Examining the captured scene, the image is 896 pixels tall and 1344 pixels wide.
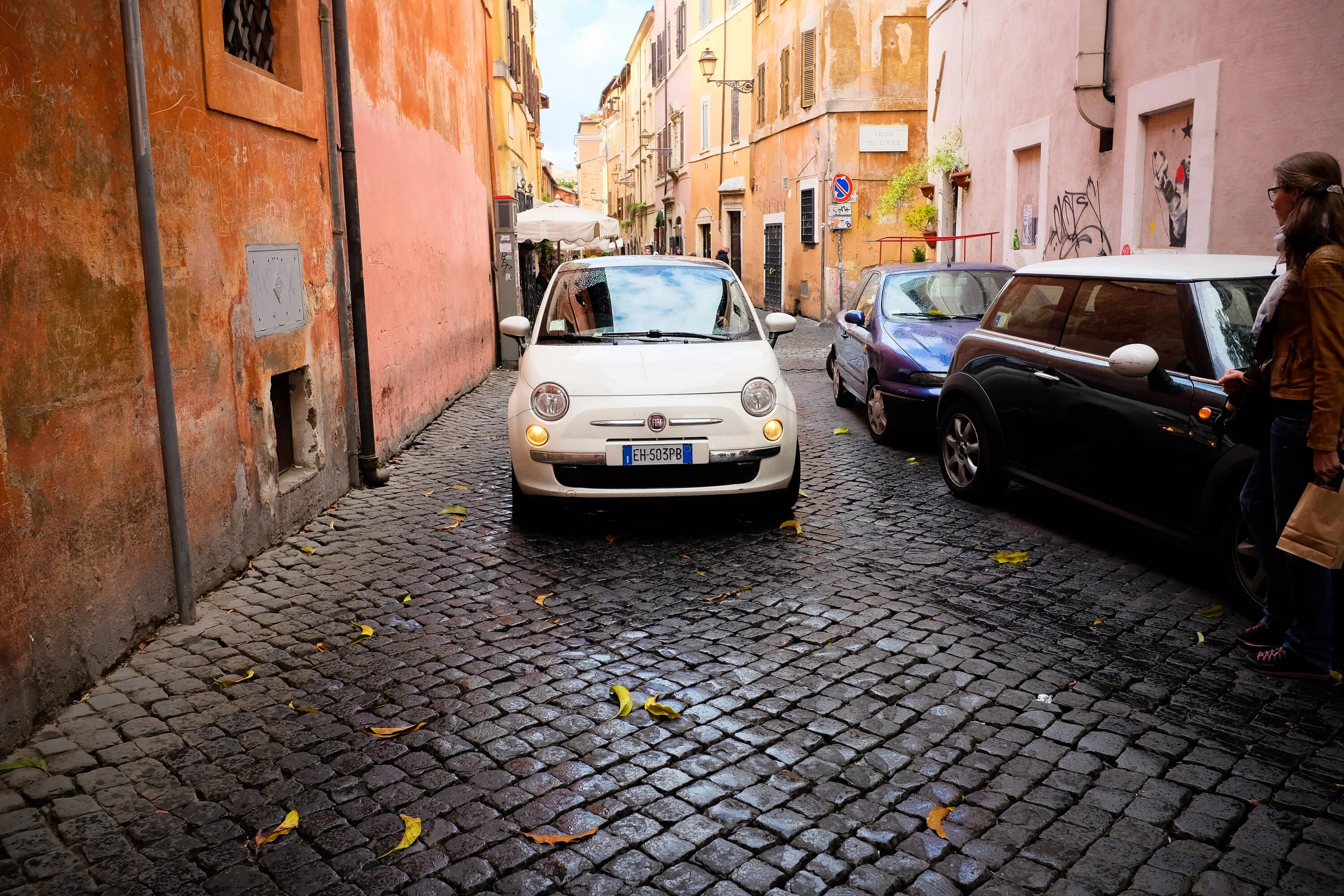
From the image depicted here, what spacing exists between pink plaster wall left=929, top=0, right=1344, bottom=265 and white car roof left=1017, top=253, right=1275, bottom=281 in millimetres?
2592

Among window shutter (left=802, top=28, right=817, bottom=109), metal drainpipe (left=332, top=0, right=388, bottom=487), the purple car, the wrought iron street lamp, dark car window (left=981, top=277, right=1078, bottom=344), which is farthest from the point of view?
the wrought iron street lamp

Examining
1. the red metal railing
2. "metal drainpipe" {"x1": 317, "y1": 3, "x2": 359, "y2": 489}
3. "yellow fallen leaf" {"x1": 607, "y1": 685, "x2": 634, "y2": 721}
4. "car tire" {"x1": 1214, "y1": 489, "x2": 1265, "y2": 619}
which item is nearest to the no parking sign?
the red metal railing

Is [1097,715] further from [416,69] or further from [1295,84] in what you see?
[416,69]

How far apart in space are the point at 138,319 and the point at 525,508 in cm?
256

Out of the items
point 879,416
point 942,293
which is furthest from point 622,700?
point 942,293

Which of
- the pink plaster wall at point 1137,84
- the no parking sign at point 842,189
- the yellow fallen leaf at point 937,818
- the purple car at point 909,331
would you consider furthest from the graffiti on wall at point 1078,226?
the yellow fallen leaf at point 937,818

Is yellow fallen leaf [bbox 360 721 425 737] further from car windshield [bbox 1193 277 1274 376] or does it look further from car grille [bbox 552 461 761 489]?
car windshield [bbox 1193 277 1274 376]

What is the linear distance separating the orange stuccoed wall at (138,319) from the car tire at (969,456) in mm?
4266

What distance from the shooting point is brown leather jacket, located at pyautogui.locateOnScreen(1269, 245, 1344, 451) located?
384 centimetres

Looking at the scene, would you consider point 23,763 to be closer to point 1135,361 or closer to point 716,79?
point 1135,361

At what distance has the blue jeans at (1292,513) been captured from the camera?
4.08 meters

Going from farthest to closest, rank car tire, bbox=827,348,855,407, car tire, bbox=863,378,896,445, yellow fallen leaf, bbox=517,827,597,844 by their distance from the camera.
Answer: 1. car tire, bbox=827,348,855,407
2. car tire, bbox=863,378,896,445
3. yellow fallen leaf, bbox=517,827,597,844

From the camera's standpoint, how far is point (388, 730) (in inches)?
152

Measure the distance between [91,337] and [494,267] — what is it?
13803 millimetres
